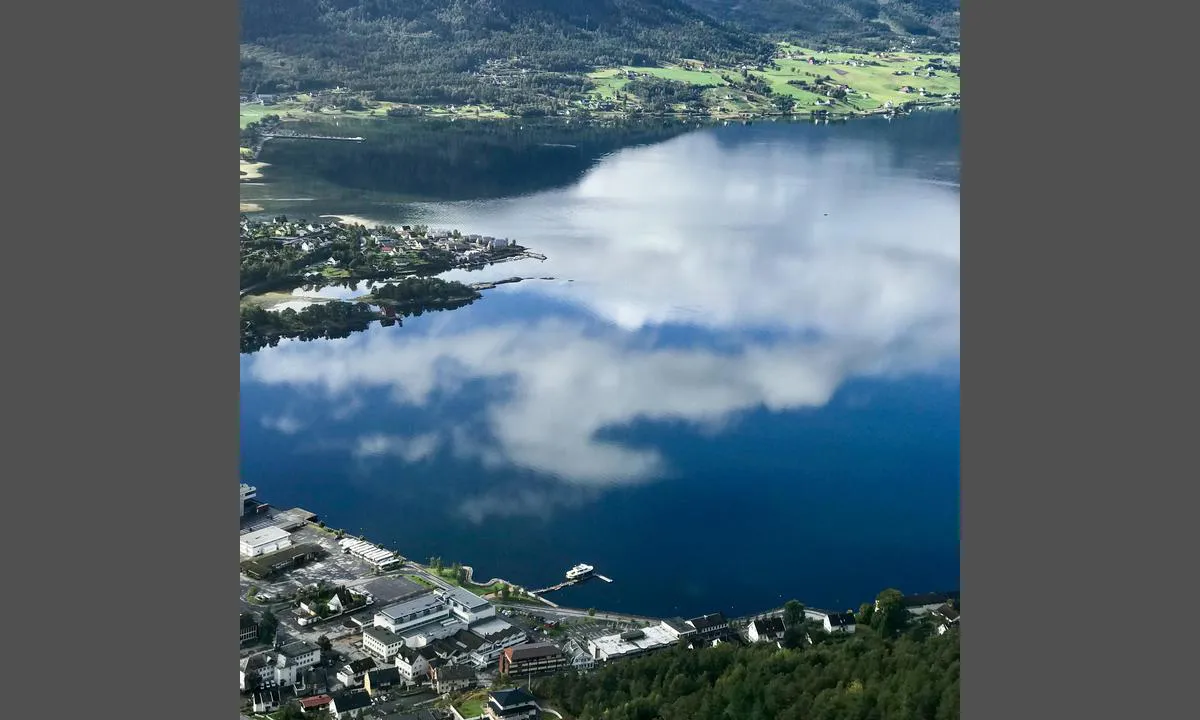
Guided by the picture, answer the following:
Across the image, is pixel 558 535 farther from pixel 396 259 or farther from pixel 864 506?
pixel 396 259

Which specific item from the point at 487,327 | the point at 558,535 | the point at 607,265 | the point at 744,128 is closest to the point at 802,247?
the point at 607,265

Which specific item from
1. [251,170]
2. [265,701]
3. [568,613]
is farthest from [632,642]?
[251,170]

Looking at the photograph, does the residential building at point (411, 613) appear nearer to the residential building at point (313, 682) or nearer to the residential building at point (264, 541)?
the residential building at point (313, 682)

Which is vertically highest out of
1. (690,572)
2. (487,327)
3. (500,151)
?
(500,151)

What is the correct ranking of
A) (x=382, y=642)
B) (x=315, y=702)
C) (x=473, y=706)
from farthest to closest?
(x=382, y=642) < (x=315, y=702) < (x=473, y=706)

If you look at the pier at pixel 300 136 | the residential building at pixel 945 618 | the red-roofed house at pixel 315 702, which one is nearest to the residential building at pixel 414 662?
the red-roofed house at pixel 315 702

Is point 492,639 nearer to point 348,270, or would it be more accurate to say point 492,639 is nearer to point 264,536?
point 264,536

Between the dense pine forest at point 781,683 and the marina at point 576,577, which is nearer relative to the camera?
the dense pine forest at point 781,683
